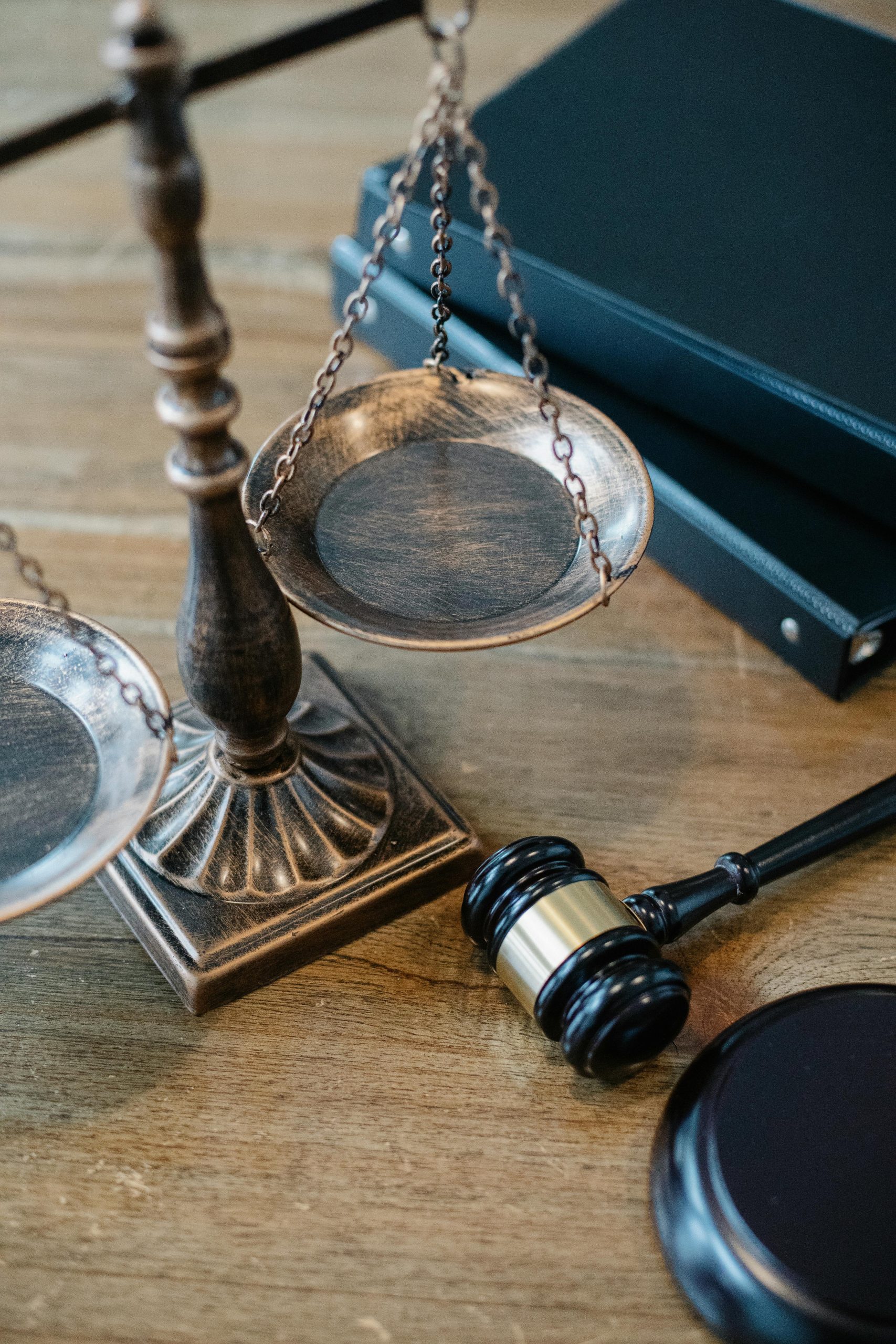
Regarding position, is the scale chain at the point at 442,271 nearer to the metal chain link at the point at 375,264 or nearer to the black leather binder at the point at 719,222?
the metal chain link at the point at 375,264

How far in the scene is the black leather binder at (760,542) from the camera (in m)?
1.00

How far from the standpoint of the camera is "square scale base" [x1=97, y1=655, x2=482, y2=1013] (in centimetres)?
82

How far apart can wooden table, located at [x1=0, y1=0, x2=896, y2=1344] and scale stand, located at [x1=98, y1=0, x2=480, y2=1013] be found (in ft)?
0.13

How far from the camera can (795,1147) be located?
711mm

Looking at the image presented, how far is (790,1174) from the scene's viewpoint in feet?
2.29

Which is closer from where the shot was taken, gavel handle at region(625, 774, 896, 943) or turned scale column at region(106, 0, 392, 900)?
turned scale column at region(106, 0, 392, 900)

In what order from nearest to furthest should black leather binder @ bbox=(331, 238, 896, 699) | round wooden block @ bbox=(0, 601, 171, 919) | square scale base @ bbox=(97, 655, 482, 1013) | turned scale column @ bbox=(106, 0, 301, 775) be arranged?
turned scale column @ bbox=(106, 0, 301, 775) → round wooden block @ bbox=(0, 601, 171, 919) → square scale base @ bbox=(97, 655, 482, 1013) → black leather binder @ bbox=(331, 238, 896, 699)

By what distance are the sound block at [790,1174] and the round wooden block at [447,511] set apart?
28cm

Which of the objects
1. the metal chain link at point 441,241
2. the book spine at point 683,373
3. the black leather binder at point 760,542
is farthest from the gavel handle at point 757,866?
the metal chain link at point 441,241

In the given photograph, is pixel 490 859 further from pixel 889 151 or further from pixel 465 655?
pixel 889 151

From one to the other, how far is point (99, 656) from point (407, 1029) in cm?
31

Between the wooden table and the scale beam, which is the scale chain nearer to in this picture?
the scale beam

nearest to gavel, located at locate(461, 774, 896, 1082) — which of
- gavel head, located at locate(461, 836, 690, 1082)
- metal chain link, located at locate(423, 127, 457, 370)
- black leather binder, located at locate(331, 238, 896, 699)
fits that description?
gavel head, located at locate(461, 836, 690, 1082)

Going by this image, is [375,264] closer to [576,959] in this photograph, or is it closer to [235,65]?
[235,65]
